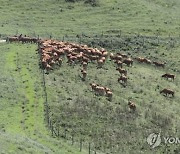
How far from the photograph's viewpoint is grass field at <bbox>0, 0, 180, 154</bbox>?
42.9 m

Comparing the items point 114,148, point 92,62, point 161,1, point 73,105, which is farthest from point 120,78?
point 161,1

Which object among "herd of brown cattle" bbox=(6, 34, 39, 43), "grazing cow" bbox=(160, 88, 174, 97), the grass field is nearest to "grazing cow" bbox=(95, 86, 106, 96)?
the grass field

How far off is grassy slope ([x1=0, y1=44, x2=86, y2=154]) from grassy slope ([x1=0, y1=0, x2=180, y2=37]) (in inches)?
604

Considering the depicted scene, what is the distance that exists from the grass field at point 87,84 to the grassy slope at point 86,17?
156mm

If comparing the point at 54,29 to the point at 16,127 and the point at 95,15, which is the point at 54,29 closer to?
the point at 95,15

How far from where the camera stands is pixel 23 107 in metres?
46.3

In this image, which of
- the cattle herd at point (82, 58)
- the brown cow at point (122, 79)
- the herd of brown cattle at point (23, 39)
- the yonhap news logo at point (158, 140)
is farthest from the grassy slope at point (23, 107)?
the brown cow at point (122, 79)

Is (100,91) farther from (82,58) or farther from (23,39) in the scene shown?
(23,39)

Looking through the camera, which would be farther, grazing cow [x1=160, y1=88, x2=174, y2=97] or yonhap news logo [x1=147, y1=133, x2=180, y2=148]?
grazing cow [x1=160, y1=88, x2=174, y2=97]

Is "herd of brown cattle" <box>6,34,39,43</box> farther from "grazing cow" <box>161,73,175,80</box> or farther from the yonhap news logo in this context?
the yonhap news logo

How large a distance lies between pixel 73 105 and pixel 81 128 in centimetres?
391

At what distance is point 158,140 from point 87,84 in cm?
1154

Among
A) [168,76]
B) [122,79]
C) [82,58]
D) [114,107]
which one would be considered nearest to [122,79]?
[122,79]

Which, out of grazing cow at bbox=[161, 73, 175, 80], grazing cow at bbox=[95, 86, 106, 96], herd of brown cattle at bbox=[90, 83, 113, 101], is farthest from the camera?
grazing cow at bbox=[161, 73, 175, 80]
